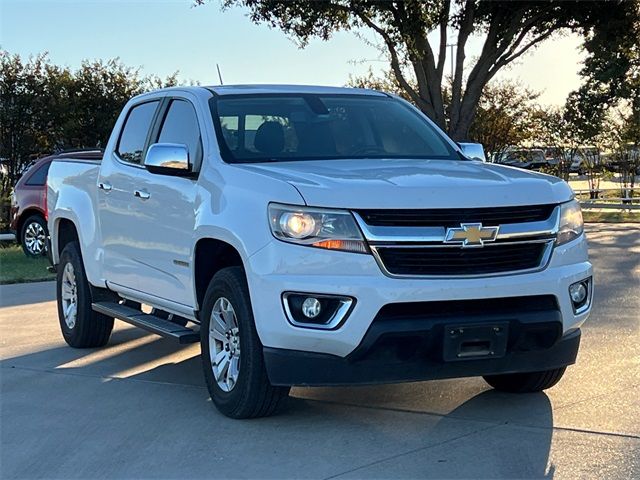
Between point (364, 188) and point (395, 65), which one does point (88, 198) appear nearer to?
point (364, 188)

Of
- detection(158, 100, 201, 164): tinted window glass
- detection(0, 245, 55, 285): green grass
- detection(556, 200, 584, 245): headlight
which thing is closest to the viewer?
detection(556, 200, 584, 245): headlight

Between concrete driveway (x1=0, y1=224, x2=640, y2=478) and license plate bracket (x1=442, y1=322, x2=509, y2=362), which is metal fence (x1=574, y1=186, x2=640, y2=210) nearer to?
concrete driveway (x1=0, y1=224, x2=640, y2=478)

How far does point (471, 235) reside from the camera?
4.88 m

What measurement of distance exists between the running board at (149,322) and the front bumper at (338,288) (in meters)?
1.08

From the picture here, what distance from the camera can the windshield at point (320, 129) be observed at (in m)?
6.02

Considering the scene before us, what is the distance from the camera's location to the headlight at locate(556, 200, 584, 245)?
5262mm

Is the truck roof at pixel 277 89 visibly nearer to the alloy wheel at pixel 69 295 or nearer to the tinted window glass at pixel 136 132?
the tinted window glass at pixel 136 132

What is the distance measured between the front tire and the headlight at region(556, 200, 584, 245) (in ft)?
5.64

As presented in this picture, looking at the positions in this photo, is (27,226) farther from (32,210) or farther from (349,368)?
(349,368)

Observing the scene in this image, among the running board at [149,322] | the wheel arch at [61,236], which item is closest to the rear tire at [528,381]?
the running board at [149,322]

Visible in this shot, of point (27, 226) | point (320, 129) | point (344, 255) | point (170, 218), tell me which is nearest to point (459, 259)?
point (344, 255)

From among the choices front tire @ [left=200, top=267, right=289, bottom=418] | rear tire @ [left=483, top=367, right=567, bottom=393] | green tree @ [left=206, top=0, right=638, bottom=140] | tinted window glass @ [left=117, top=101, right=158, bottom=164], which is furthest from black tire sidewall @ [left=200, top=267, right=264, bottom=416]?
green tree @ [left=206, top=0, right=638, bottom=140]

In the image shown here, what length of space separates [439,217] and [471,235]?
19cm

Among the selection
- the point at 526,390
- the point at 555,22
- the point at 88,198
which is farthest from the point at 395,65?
the point at 526,390
